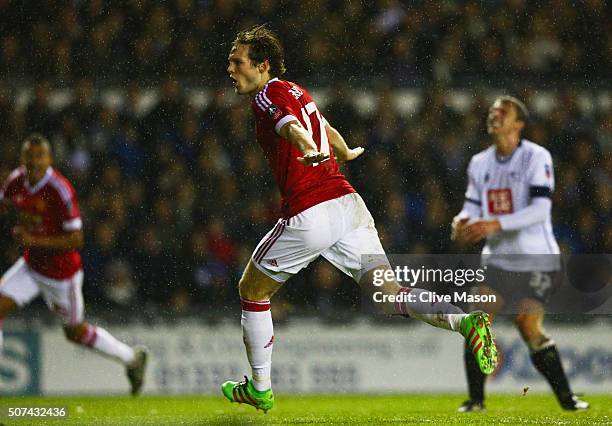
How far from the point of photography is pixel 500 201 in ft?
25.9

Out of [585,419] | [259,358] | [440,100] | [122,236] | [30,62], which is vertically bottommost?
[585,419]

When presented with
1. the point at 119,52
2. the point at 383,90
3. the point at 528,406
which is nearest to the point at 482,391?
the point at 528,406

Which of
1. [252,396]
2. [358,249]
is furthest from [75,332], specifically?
[358,249]

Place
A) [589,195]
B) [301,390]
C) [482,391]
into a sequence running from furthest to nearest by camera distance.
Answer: [589,195] → [301,390] → [482,391]

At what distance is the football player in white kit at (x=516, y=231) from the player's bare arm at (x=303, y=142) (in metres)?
2.27

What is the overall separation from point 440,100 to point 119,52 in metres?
3.65

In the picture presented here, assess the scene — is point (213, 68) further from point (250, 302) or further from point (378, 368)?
point (250, 302)

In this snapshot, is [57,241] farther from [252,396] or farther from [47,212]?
[252,396]

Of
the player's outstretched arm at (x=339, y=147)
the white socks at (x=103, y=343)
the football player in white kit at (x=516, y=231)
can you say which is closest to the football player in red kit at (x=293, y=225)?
the player's outstretched arm at (x=339, y=147)

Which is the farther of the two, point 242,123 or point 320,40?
point 320,40

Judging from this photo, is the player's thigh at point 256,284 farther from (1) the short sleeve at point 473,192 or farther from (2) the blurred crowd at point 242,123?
(2) the blurred crowd at point 242,123

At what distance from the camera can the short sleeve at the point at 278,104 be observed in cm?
546

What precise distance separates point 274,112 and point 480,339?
1.57 m

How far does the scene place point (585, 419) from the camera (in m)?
6.32
